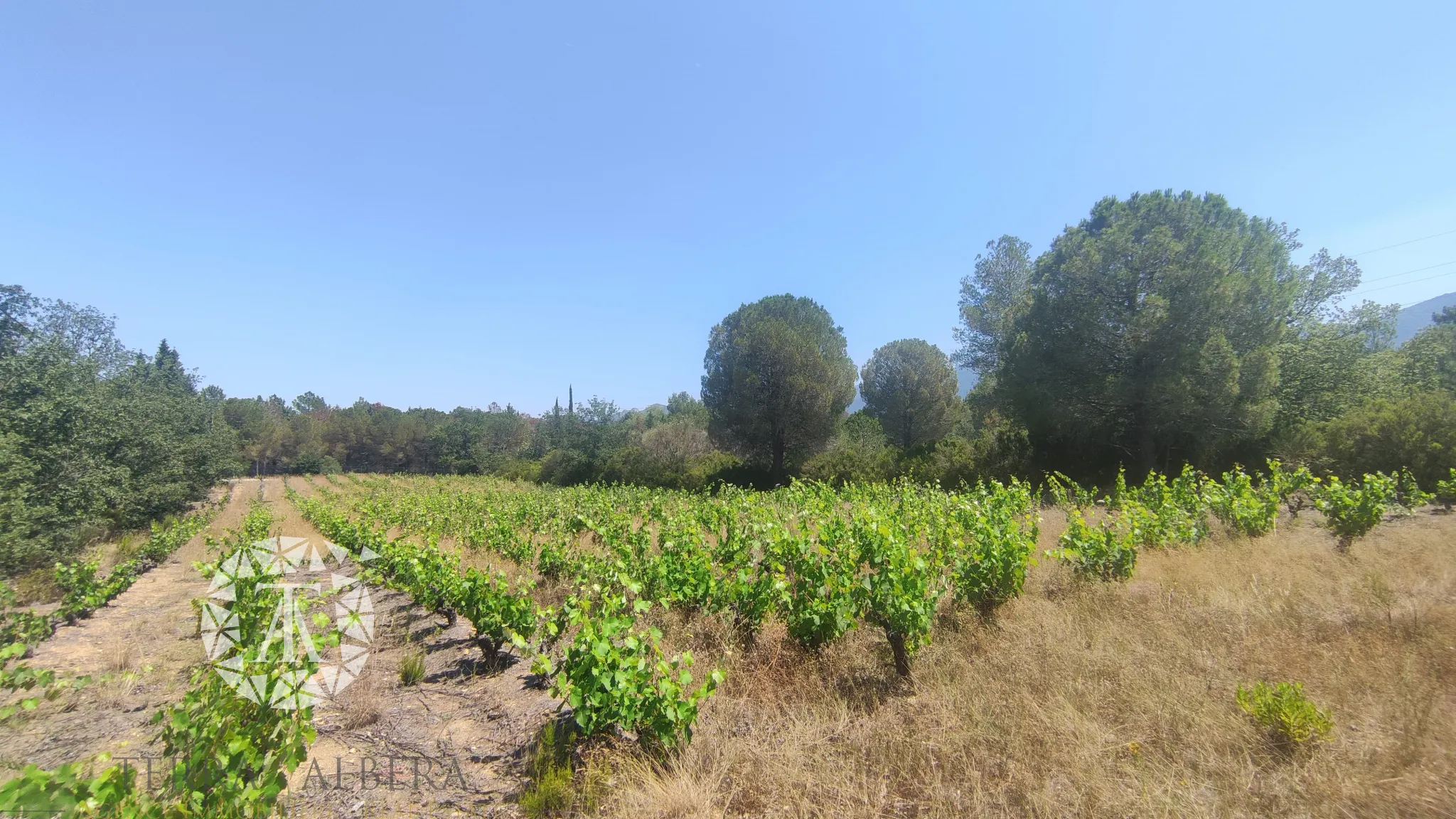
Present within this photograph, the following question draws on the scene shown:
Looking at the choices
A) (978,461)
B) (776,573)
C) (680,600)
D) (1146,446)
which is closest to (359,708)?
(680,600)

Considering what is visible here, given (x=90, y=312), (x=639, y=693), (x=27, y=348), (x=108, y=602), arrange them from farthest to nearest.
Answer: (x=90, y=312) → (x=27, y=348) → (x=108, y=602) → (x=639, y=693)

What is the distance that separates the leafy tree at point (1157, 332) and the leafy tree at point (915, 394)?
14.9 meters

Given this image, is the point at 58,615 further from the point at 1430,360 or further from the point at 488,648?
the point at 1430,360

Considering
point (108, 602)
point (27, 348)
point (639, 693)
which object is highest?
point (27, 348)

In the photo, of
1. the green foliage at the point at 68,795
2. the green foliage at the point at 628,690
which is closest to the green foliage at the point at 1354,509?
the green foliage at the point at 628,690

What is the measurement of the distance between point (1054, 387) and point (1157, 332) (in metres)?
2.86

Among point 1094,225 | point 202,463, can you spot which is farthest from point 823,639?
point 202,463

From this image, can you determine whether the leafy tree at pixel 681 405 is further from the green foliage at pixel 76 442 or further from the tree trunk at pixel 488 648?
the tree trunk at pixel 488 648

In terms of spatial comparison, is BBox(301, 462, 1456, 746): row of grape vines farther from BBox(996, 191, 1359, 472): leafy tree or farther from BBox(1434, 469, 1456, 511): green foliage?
BBox(996, 191, 1359, 472): leafy tree

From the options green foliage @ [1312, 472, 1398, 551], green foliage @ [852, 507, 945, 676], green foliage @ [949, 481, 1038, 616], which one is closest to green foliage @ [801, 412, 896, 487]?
green foliage @ [1312, 472, 1398, 551]

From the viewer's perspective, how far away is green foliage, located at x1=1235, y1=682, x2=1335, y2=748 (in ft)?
9.36

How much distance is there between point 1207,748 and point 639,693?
310 centimetres

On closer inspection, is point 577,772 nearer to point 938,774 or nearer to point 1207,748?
point 938,774

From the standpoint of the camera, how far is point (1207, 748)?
2912 mm
